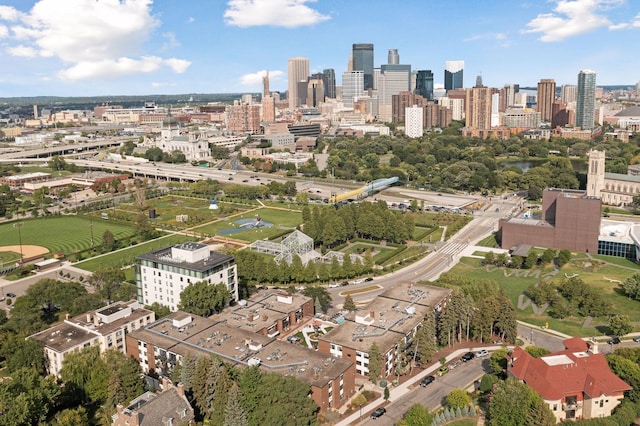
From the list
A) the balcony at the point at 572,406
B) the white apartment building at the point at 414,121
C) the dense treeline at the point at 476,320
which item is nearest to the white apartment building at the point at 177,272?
the dense treeline at the point at 476,320

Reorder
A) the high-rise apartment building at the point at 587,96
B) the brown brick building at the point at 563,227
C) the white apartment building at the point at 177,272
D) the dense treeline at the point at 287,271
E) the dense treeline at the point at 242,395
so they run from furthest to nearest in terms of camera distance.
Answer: the high-rise apartment building at the point at 587,96 < the brown brick building at the point at 563,227 < the dense treeline at the point at 287,271 < the white apartment building at the point at 177,272 < the dense treeline at the point at 242,395

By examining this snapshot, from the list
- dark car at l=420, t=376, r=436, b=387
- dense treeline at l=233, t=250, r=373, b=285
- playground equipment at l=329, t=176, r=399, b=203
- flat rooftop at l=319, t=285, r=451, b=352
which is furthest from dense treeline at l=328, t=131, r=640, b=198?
dark car at l=420, t=376, r=436, b=387

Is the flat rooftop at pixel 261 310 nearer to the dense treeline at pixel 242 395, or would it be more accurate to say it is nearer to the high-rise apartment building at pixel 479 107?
the dense treeline at pixel 242 395

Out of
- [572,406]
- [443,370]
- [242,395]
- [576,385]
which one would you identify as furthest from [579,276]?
[242,395]

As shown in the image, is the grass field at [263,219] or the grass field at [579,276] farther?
the grass field at [263,219]

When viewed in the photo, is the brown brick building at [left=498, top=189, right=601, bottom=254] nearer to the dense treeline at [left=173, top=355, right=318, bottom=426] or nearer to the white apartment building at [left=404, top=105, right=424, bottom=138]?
the dense treeline at [left=173, top=355, right=318, bottom=426]

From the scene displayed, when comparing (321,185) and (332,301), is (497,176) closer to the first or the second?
(321,185)

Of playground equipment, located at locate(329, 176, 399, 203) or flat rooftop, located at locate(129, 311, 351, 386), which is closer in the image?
flat rooftop, located at locate(129, 311, 351, 386)
